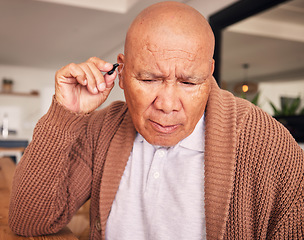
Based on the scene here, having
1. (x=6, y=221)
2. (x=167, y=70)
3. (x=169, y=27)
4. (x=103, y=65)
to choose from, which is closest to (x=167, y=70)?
(x=167, y=70)

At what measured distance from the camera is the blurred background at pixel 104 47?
237 cm

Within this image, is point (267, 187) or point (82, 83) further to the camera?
point (82, 83)

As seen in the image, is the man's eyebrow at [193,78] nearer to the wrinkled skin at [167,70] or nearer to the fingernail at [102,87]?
the wrinkled skin at [167,70]

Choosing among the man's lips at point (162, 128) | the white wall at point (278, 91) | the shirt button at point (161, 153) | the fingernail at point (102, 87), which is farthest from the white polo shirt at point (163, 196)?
the white wall at point (278, 91)

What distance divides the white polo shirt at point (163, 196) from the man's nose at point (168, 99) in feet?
Answer: 0.55

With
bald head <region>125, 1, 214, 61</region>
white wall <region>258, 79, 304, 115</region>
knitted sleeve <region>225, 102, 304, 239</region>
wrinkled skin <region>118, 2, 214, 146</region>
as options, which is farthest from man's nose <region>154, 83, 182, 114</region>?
white wall <region>258, 79, 304, 115</region>

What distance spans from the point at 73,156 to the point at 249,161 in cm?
60

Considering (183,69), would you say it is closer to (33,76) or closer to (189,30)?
(189,30)

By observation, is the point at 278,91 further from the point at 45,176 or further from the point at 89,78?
the point at 45,176

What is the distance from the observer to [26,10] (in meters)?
4.04

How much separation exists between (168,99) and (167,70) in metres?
0.08

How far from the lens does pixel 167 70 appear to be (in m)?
0.79

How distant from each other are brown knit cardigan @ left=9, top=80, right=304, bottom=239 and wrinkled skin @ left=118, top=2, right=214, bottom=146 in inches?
4.8

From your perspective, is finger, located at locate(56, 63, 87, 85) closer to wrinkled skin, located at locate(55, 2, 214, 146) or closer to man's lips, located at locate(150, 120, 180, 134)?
wrinkled skin, located at locate(55, 2, 214, 146)
